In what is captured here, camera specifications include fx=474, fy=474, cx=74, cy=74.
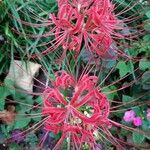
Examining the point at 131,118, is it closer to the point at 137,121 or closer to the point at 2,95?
the point at 137,121

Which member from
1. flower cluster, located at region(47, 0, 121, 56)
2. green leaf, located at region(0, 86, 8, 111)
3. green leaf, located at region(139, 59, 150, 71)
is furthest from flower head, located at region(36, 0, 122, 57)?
green leaf, located at region(0, 86, 8, 111)

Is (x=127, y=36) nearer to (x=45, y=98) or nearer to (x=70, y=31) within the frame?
(x=70, y=31)

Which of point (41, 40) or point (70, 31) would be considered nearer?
point (70, 31)

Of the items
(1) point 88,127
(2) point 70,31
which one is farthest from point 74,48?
(1) point 88,127

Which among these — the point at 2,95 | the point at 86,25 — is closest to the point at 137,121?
the point at 86,25

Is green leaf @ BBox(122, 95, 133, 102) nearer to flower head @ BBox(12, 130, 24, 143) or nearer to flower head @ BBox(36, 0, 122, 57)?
flower head @ BBox(36, 0, 122, 57)

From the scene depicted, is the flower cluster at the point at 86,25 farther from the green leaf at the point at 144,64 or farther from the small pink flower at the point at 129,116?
the small pink flower at the point at 129,116
